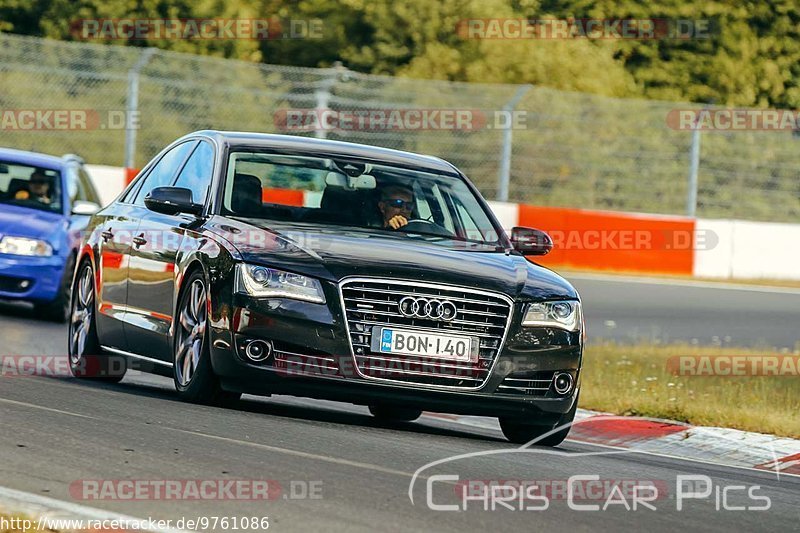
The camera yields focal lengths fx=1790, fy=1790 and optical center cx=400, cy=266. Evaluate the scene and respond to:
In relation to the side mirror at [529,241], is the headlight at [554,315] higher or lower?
lower

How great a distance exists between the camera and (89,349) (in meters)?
11.2

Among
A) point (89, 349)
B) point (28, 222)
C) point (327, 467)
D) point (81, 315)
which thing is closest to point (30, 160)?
point (28, 222)

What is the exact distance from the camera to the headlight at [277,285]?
8.78 meters

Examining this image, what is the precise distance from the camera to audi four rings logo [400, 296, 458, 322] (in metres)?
8.85

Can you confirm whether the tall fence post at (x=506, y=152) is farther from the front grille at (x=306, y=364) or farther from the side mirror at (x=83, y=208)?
the front grille at (x=306, y=364)

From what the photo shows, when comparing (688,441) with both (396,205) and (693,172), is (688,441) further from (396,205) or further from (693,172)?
(693,172)

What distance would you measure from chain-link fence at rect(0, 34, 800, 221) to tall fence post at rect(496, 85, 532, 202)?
21 mm

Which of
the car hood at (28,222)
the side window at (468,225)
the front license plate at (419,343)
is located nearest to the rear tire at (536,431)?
the front license plate at (419,343)

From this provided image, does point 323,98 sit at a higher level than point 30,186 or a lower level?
higher

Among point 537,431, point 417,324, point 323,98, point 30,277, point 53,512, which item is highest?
point 323,98

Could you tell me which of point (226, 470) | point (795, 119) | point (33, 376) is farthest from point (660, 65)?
point (226, 470)

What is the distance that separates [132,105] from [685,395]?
15.9 meters

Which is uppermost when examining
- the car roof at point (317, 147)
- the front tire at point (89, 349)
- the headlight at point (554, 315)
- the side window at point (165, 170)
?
the car roof at point (317, 147)

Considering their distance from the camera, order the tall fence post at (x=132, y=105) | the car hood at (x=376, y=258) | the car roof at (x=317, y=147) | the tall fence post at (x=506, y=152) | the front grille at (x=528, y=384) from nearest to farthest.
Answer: the car hood at (x=376, y=258) < the front grille at (x=528, y=384) < the car roof at (x=317, y=147) < the tall fence post at (x=132, y=105) < the tall fence post at (x=506, y=152)
